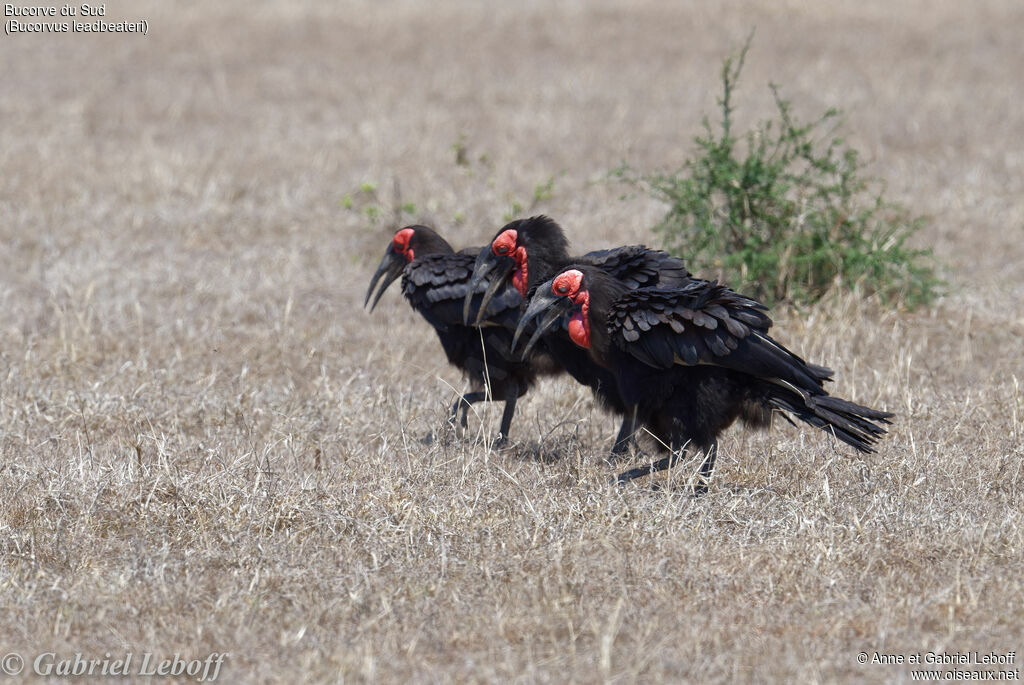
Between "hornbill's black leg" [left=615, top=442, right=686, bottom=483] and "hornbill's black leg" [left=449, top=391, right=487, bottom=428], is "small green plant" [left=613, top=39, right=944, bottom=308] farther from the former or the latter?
"hornbill's black leg" [left=615, top=442, right=686, bottom=483]

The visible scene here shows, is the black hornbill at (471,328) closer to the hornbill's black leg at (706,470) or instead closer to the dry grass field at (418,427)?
the dry grass field at (418,427)

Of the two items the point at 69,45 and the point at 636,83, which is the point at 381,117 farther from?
the point at 69,45

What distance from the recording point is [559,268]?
19.1 feet

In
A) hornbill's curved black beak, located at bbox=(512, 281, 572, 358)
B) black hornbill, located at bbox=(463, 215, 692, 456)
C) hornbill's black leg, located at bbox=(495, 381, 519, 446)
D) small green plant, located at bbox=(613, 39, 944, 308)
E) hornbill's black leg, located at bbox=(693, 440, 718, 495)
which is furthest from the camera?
small green plant, located at bbox=(613, 39, 944, 308)

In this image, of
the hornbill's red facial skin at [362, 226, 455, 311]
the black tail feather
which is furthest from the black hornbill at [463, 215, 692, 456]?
the hornbill's red facial skin at [362, 226, 455, 311]

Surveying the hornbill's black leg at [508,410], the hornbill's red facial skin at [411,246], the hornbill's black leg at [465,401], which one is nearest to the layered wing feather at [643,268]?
the hornbill's black leg at [508,410]

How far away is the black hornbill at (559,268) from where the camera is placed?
5500 mm

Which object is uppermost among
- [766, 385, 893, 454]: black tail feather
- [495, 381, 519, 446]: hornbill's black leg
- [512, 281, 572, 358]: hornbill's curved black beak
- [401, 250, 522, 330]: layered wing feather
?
[512, 281, 572, 358]: hornbill's curved black beak

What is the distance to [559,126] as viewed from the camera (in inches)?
529

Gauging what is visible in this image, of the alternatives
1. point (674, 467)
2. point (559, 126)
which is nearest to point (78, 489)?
point (674, 467)

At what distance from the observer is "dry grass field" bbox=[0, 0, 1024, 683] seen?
12.6 ft

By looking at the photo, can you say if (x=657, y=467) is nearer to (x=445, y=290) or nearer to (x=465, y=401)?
(x=465, y=401)

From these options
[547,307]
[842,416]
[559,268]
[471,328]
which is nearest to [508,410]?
[471,328]

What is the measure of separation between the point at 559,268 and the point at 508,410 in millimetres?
864
